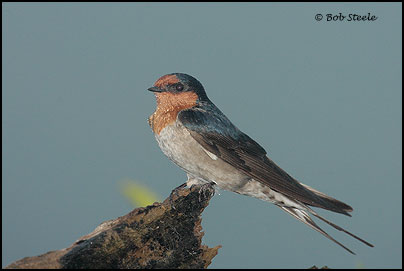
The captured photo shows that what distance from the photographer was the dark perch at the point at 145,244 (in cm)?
218

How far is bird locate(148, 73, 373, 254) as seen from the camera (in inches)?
114

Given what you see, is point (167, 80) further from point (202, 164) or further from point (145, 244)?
point (145, 244)

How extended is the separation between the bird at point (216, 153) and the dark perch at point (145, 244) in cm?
28

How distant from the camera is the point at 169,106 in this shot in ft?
9.98

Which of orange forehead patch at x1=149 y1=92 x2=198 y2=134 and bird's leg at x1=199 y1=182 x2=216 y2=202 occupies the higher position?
orange forehead patch at x1=149 y1=92 x2=198 y2=134

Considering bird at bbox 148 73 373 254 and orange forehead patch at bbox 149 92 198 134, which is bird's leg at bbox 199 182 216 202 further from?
orange forehead patch at bbox 149 92 198 134

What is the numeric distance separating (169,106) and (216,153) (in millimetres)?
396

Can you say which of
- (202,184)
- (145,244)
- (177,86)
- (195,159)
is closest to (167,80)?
(177,86)

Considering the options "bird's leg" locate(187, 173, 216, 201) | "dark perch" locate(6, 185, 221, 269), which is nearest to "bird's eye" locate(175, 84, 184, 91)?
"bird's leg" locate(187, 173, 216, 201)

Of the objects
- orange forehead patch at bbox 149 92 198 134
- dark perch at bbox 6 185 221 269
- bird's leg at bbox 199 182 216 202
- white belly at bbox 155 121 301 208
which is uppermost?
orange forehead patch at bbox 149 92 198 134

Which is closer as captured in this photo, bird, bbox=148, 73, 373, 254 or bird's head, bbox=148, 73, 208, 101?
bird, bbox=148, 73, 373, 254

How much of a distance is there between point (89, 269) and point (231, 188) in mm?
1047

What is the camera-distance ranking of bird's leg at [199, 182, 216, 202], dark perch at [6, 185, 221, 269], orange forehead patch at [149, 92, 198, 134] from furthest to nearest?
orange forehead patch at [149, 92, 198, 134], bird's leg at [199, 182, 216, 202], dark perch at [6, 185, 221, 269]

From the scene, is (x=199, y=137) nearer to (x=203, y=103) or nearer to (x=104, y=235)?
(x=203, y=103)
